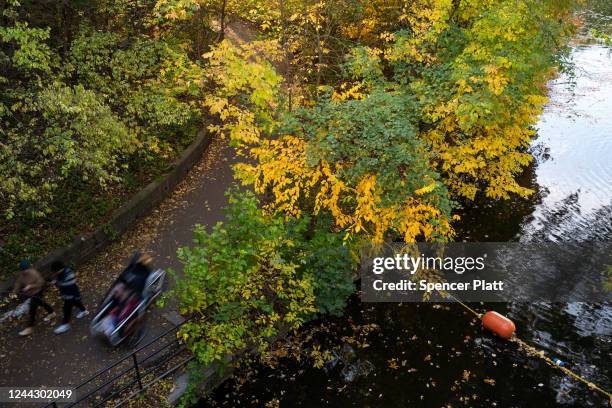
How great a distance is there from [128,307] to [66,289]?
1424mm

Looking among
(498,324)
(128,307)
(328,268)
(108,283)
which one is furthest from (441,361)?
(108,283)

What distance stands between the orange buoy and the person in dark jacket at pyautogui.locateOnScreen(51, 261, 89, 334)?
10200mm

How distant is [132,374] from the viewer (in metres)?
10.4

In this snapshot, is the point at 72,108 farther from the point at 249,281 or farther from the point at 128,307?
the point at 249,281

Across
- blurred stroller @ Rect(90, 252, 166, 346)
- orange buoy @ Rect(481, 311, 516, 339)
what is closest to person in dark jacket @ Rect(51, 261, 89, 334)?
blurred stroller @ Rect(90, 252, 166, 346)

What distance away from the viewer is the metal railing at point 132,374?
9.59 meters

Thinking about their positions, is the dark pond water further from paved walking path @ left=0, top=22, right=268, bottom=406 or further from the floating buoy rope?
paved walking path @ left=0, top=22, right=268, bottom=406

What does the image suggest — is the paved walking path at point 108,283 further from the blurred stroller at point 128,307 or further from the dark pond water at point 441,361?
the dark pond water at point 441,361

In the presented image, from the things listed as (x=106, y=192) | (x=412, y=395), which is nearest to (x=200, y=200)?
(x=106, y=192)

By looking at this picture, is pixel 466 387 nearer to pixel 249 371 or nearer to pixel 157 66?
pixel 249 371

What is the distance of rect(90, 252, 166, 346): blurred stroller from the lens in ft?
34.7

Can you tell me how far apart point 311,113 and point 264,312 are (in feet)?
16.0

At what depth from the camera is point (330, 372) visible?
11852 mm

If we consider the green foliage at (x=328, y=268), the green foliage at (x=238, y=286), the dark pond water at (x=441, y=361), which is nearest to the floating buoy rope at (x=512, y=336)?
the dark pond water at (x=441, y=361)
